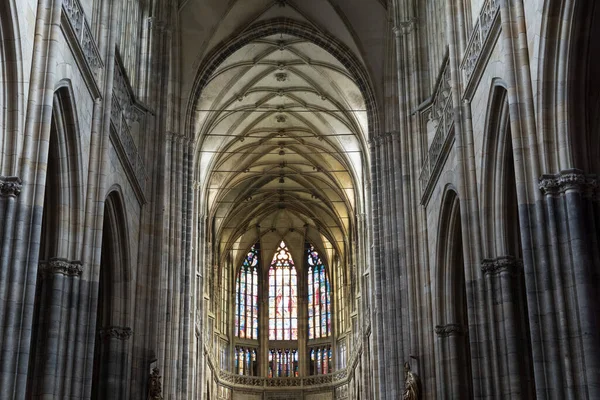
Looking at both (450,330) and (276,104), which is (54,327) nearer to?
(450,330)

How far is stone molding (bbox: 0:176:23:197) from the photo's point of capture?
43.8ft

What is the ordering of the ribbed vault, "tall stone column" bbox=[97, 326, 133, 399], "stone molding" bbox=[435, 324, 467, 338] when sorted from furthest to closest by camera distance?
the ribbed vault → "stone molding" bbox=[435, 324, 467, 338] → "tall stone column" bbox=[97, 326, 133, 399]

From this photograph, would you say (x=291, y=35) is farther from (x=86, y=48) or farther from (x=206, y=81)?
(x=86, y=48)

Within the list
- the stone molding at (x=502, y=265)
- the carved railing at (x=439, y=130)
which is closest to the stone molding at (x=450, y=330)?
the carved railing at (x=439, y=130)

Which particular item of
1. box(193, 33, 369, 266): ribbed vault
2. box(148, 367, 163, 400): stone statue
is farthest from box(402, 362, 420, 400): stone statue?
box(193, 33, 369, 266): ribbed vault

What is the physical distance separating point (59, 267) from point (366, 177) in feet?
89.7

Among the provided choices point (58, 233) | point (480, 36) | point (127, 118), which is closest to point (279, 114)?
point (127, 118)

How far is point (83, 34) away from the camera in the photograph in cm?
1809

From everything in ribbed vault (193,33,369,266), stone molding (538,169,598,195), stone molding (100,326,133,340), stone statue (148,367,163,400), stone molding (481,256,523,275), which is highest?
ribbed vault (193,33,369,266)

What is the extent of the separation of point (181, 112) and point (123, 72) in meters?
11.6

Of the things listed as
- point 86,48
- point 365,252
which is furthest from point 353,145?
point 86,48

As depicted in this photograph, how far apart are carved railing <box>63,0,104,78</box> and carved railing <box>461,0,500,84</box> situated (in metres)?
8.05

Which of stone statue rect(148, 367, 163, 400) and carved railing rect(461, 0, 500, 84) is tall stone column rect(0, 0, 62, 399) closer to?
carved railing rect(461, 0, 500, 84)

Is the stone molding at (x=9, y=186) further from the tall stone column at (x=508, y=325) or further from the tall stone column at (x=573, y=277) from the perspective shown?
the tall stone column at (x=508, y=325)
